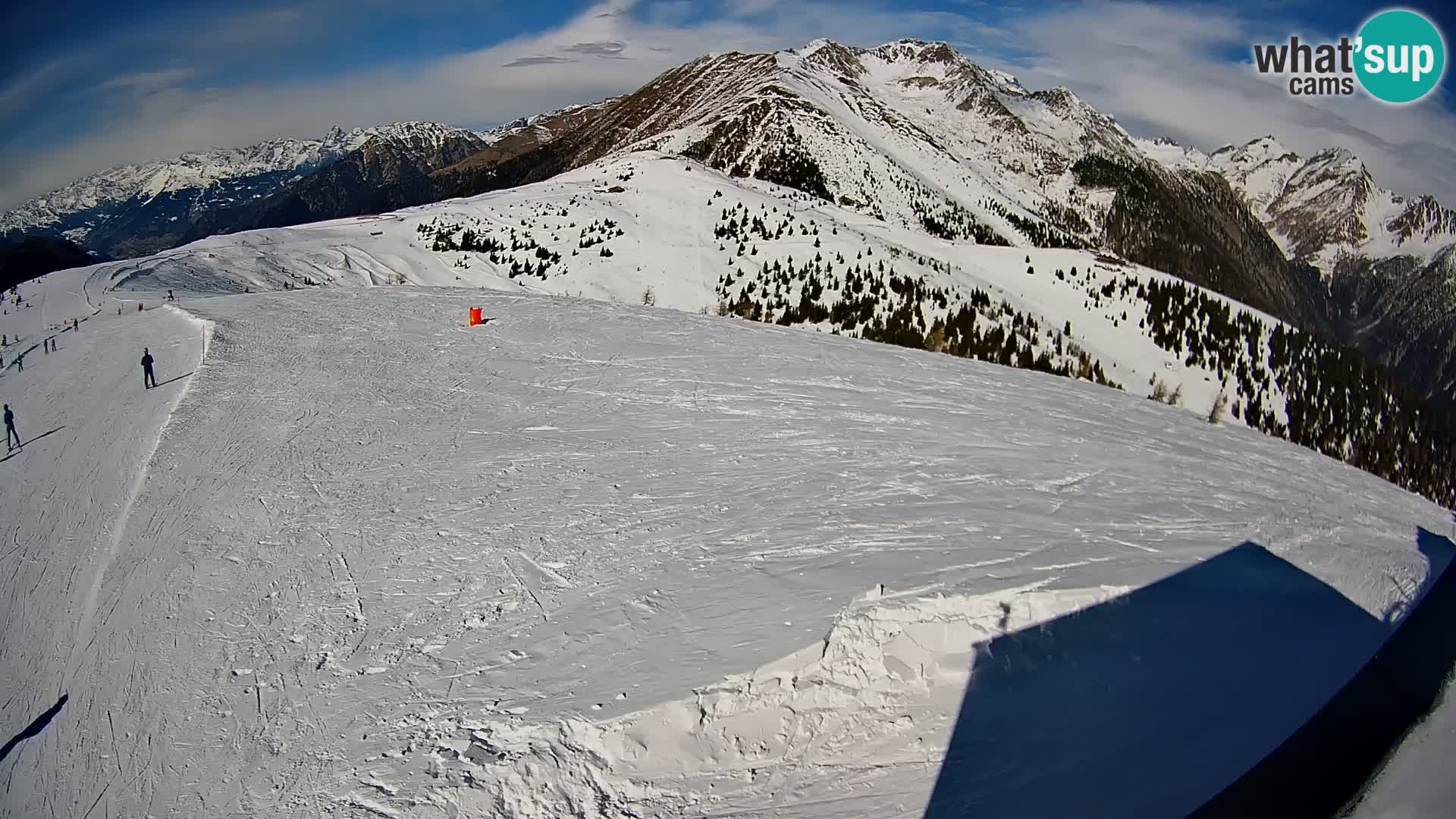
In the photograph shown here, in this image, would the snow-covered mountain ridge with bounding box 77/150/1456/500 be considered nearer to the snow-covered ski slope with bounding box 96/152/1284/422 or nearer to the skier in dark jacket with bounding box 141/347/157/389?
the snow-covered ski slope with bounding box 96/152/1284/422

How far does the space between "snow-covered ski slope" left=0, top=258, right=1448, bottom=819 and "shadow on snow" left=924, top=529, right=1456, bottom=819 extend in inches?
1.5

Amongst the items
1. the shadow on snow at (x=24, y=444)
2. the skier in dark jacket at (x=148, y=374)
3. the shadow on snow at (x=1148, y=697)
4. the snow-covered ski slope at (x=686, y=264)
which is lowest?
the shadow on snow at (x=1148, y=697)

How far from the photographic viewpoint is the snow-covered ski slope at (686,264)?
24891 millimetres

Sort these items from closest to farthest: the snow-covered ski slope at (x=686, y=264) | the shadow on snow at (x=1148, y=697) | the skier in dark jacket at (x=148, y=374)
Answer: the shadow on snow at (x=1148, y=697)
the skier in dark jacket at (x=148, y=374)
the snow-covered ski slope at (x=686, y=264)

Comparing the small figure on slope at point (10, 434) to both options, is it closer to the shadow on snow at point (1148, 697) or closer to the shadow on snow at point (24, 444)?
the shadow on snow at point (24, 444)

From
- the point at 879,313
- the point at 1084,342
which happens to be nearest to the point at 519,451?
the point at 879,313

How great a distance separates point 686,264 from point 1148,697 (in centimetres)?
2554

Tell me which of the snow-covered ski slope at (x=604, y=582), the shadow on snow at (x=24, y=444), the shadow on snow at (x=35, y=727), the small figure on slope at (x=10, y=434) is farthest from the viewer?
the small figure on slope at (x=10, y=434)

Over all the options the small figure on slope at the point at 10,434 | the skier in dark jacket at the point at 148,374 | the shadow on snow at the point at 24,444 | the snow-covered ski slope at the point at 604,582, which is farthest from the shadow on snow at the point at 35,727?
the skier in dark jacket at the point at 148,374

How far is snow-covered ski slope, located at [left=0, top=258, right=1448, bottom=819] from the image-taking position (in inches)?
199

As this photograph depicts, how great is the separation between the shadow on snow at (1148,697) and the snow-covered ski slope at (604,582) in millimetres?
38

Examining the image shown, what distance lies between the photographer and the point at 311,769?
5.09 m

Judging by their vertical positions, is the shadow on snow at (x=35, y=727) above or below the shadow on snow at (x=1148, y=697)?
below

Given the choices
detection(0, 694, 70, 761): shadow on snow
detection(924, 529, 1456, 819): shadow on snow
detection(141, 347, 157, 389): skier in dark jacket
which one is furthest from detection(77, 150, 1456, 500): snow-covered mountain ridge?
detection(0, 694, 70, 761): shadow on snow
